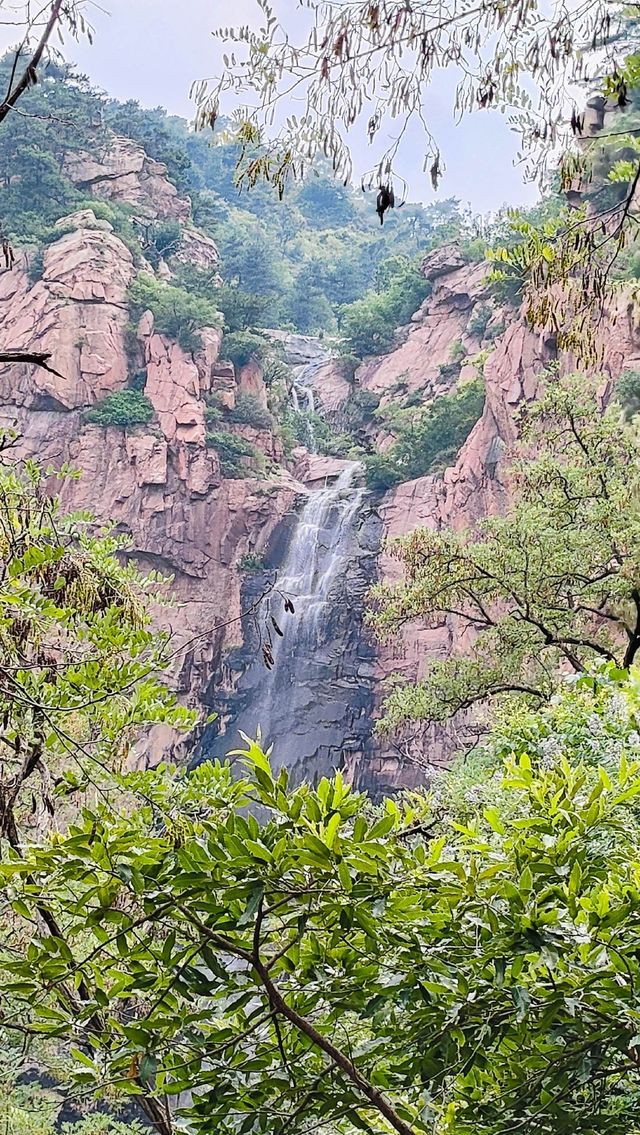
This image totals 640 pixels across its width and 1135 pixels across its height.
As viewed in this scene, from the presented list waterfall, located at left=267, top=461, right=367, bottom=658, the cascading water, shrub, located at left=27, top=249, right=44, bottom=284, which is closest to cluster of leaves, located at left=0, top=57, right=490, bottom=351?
shrub, located at left=27, top=249, right=44, bottom=284

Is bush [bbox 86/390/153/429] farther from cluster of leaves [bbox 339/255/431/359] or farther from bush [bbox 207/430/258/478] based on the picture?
cluster of leaves [bbox 339/255/431/359]

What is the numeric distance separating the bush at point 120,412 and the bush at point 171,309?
70.9 inches

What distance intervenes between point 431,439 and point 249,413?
391 centimetres

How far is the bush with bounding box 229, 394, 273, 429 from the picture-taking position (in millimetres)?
18234

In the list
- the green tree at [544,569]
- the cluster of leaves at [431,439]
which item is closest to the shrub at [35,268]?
the cluster of leaves at [431,439]

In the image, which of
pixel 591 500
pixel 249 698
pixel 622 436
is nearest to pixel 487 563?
pixel 591 500

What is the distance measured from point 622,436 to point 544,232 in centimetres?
530

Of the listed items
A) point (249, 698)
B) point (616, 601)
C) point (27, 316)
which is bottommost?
point (249, 698)

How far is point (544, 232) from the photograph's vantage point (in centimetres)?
251

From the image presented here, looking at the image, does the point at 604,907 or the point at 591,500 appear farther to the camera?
the point at 591,500

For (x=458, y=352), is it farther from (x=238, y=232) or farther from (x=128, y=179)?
(x=238, y=232)

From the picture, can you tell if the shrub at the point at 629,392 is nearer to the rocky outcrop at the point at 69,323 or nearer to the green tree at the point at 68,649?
the green tree at the point at 68,649

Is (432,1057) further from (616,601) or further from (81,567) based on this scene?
(616,601)

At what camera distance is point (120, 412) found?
16.4m
